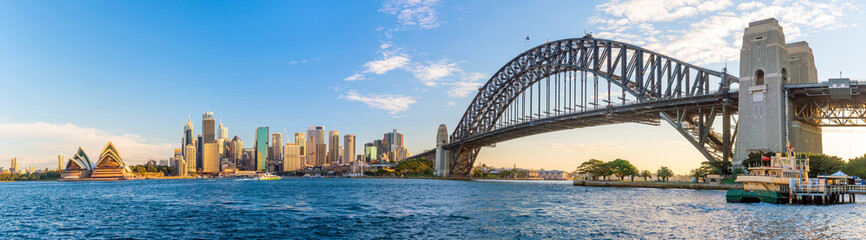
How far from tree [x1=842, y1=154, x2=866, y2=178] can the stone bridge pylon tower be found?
4.04m

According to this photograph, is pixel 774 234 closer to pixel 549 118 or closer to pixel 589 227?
pixel 589 227

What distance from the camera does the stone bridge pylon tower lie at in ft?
200

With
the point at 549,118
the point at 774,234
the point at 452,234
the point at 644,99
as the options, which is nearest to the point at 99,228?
the point at 452,234

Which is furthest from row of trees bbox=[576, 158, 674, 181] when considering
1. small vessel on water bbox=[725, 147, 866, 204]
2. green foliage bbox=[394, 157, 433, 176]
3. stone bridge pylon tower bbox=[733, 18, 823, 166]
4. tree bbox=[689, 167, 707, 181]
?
green foliage bbox=[394, 157, 433, 176]

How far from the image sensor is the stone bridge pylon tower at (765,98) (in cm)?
6081

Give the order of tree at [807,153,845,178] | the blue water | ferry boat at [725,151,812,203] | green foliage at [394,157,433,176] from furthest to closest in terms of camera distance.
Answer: green foliage at [394,157,433,176] < tree at [807,153,845,178] < ferry boat at [725,151,812,203] < the blue water

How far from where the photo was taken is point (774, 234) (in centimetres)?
2648

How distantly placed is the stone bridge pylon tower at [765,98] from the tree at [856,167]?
13.2ft

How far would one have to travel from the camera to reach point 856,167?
210 feet

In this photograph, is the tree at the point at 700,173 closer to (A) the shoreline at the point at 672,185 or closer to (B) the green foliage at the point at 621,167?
(A) the shoreline at the point at 672,185

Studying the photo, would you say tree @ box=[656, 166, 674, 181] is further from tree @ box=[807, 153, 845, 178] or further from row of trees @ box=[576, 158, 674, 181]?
tree @ box=[807, 153, 845, 178]

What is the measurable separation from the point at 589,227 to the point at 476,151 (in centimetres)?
12119

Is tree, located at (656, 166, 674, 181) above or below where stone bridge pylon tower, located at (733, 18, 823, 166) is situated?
below

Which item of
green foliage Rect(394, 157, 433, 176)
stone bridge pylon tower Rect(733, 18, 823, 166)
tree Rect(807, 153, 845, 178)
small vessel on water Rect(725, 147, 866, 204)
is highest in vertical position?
stone bridge pylon tower Rect(733, 18, 823, 166)
